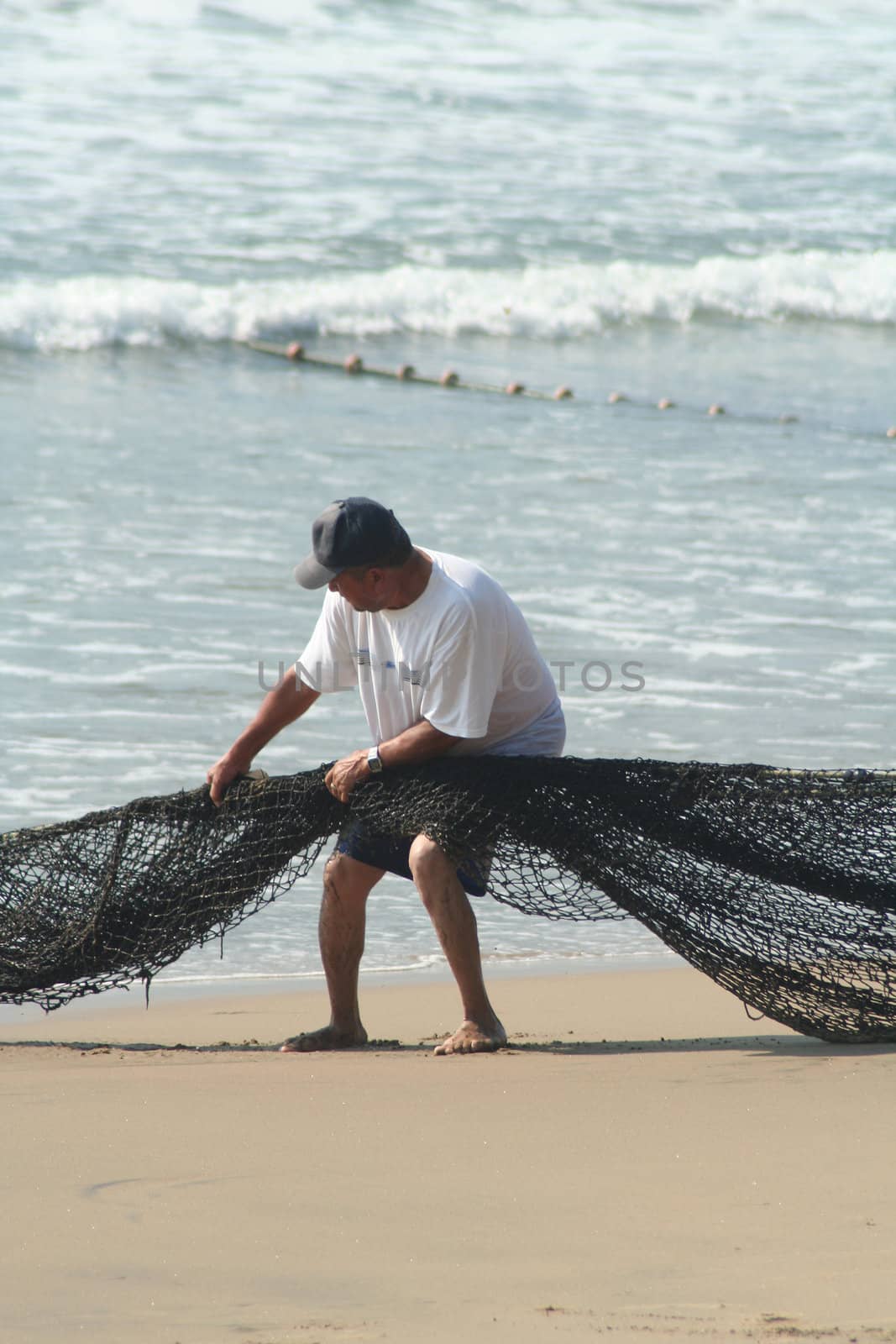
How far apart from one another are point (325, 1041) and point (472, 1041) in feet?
1.45

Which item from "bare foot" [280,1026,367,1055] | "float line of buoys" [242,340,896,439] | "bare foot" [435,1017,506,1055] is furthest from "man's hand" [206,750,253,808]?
"float line of buoys" [242,340,896,439]

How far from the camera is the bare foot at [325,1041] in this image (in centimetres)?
436

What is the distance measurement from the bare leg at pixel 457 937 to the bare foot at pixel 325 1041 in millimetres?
302

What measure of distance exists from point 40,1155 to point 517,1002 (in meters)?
1.98

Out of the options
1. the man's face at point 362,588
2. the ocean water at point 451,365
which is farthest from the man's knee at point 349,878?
the ocean water at point 451,365

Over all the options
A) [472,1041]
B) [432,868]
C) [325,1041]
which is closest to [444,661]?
[432,868]

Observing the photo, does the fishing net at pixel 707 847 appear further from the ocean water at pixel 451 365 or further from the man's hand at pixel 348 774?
the ocean water at pixel 451 365

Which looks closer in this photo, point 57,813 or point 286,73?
point 57,813

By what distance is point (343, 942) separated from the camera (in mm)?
4418

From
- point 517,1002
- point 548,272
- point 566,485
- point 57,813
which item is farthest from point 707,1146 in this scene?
point 548,272

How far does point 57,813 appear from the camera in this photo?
6.23 metres

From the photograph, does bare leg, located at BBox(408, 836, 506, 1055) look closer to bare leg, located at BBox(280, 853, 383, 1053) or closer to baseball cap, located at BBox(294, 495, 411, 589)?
bare leg, located at BBox(280, 853, 383, 1053)

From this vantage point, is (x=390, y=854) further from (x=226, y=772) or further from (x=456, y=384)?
(x=456, y=384)

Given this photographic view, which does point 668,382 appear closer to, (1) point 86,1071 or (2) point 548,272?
(2) point 548,272
